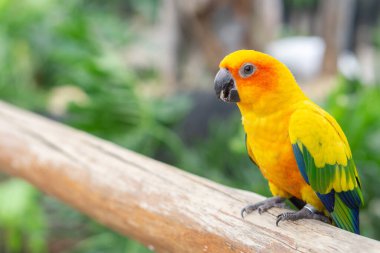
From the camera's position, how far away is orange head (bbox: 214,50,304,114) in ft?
2.81

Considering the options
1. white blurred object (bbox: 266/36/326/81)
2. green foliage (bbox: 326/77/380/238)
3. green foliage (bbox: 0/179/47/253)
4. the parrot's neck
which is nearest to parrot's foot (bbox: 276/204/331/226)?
the parrot's neck

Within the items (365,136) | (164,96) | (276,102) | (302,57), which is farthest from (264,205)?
(302,57)

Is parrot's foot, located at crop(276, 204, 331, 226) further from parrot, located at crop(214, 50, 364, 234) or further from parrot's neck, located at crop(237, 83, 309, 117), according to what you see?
parrot's neck, located at crop(237, 83, 309, 117)

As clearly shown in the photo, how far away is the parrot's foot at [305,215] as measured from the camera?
92 centimetres

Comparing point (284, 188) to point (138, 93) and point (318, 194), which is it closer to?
point (318, 194)

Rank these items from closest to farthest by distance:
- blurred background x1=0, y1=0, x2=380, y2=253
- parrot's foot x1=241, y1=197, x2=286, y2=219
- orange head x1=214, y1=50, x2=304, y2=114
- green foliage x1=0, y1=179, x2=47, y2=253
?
1. orange head x1=214, y1=50, x2=304, y2=114
2. parrot's foot x1=241, y1=197, x2=286, y2=219
3. blurred background x1=0, y1=0, x2=380, y2=253
4. green foliage x1=0, y1=179, x2=47, y2=253

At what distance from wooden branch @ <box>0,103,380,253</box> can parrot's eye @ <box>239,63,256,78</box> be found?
0.87 feet

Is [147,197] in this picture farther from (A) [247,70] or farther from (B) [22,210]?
(B) [22,210]

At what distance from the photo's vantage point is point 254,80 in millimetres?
880

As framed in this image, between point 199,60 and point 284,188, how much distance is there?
2060mm

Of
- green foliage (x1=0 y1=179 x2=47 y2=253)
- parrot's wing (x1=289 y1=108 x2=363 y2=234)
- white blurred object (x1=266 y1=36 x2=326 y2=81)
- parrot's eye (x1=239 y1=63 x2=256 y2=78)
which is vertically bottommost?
green foliage (x1=0 y1=179 x2=47 y2=253)

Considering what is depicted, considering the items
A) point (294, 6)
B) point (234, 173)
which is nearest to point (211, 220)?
point (234, 173)

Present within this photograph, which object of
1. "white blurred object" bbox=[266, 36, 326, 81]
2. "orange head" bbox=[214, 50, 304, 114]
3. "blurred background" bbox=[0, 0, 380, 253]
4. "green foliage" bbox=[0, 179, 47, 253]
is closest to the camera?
"orange head" bbox=[214, 50, 304, 114]

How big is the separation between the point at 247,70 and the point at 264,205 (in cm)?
27
